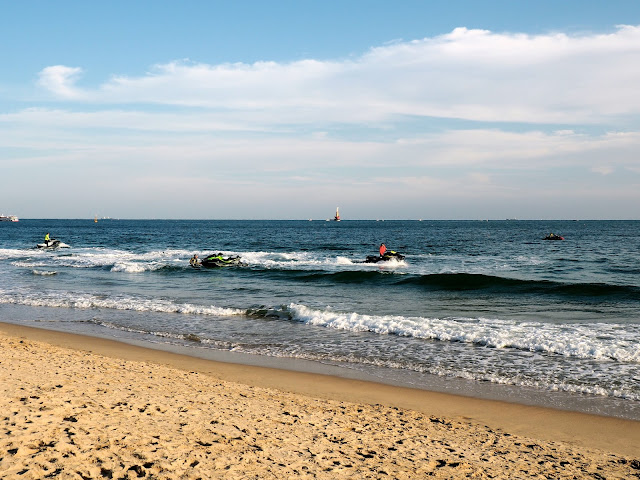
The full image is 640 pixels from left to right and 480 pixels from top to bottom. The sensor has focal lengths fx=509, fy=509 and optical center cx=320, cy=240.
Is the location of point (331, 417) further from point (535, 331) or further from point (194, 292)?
point (194, 292)

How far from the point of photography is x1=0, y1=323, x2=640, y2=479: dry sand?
5.09m

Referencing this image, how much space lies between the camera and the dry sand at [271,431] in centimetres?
509

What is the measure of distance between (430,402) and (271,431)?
2.88 meters

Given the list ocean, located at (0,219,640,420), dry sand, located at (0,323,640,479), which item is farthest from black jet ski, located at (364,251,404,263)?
dry sand, located at (0,323,640,479)

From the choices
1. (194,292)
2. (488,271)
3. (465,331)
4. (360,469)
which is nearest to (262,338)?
(465,331)

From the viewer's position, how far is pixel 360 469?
516cm

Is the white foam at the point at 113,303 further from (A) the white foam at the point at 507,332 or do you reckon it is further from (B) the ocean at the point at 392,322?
(A) the white foam at the point at 507,332

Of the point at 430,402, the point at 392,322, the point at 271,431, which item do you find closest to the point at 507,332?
the point at 392,322

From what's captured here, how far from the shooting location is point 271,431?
20.3ft

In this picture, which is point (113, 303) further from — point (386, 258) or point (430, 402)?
point (386, 258)

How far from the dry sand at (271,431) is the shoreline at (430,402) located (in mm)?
30

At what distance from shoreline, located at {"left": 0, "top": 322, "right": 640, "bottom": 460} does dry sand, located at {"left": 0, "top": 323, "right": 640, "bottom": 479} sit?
0.03 meters

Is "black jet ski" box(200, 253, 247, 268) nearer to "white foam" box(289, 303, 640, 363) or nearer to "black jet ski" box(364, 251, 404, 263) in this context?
"black jet ski" box(364, 251, 404, 263)

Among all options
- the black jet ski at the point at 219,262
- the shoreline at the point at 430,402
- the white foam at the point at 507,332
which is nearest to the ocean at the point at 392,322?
the white foam at the point at 507,332
